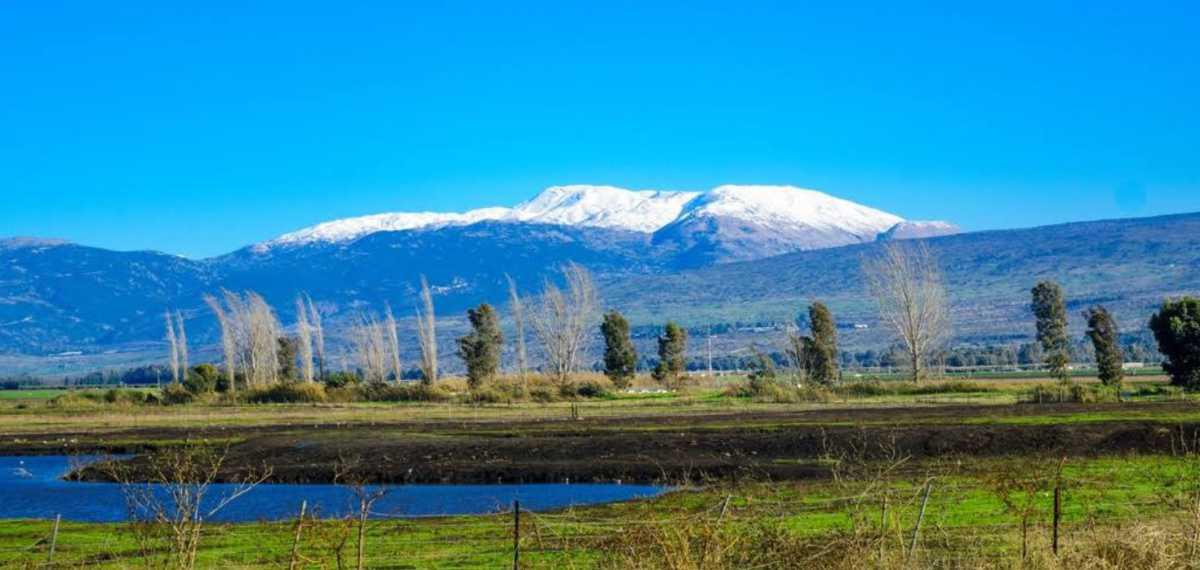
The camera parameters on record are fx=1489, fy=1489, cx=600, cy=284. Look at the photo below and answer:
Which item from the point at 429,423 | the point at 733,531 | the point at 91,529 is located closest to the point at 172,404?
the point at 429,423

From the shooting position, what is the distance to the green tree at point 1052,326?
326 ft

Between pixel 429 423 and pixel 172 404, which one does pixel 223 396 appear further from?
pixel 429 423

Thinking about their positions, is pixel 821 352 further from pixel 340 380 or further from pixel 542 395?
pixel 340 380

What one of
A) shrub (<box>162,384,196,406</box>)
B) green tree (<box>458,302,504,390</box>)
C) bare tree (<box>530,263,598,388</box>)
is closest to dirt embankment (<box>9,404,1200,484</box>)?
shrub (<box>162,384,196,406</box>)

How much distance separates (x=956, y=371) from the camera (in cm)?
16750

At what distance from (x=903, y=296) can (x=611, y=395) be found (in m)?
26.1

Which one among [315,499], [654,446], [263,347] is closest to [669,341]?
[263,347]

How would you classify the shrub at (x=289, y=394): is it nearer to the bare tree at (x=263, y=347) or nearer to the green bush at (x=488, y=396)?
the green bush at (x=488, y=396)

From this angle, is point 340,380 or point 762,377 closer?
point 762,377

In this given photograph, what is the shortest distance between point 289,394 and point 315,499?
232ft

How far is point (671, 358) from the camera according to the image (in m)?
118

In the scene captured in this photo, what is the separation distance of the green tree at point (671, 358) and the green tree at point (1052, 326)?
27.6 meters

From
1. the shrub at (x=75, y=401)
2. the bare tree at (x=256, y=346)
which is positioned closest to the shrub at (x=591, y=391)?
the bare tree at (x=256, y=346)

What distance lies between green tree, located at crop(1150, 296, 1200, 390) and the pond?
49.5 metres
